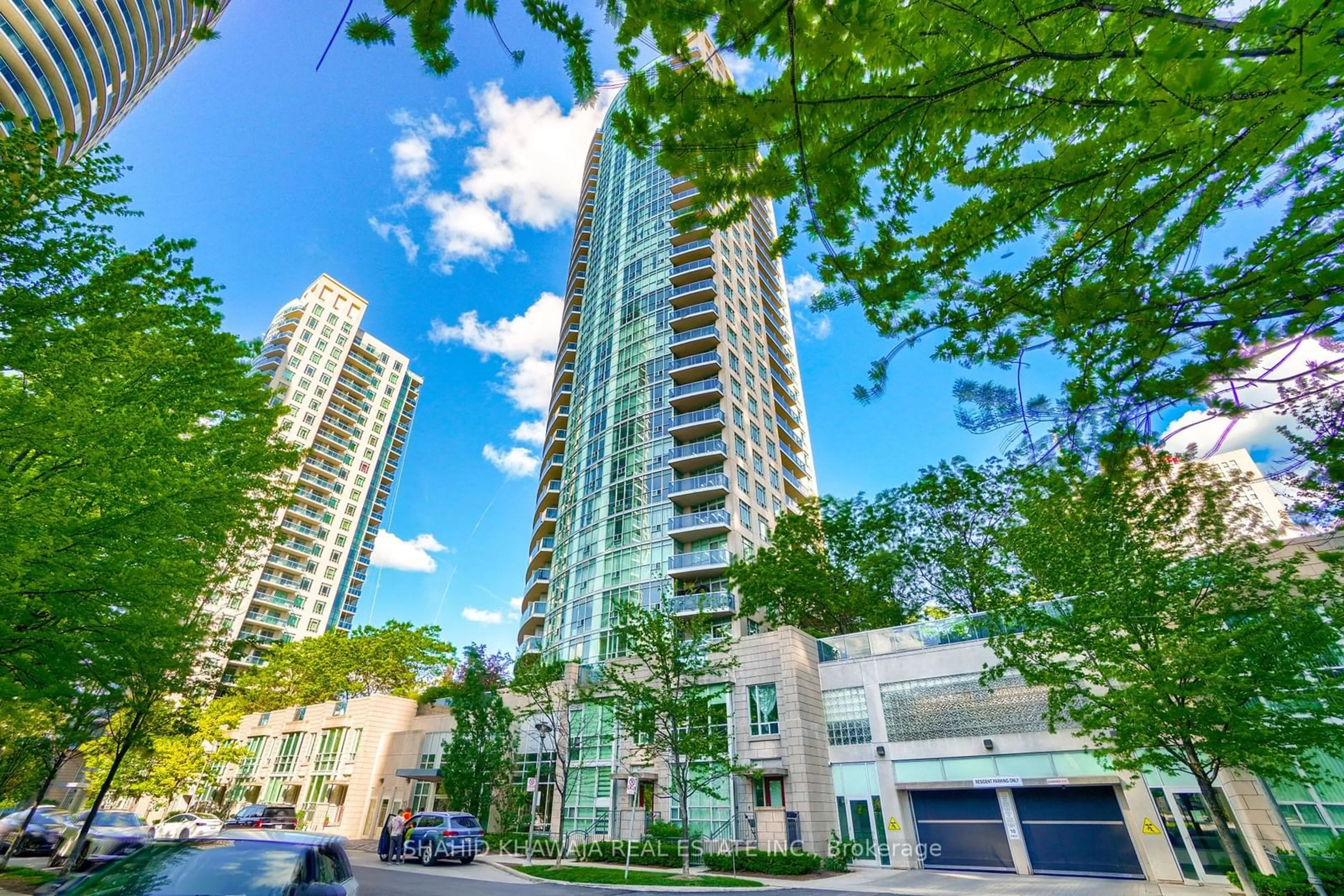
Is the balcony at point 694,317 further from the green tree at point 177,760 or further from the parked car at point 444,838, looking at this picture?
the green tree at point 177,760

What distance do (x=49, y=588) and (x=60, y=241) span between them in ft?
17.2

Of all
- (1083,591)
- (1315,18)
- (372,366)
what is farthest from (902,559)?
(372,366)

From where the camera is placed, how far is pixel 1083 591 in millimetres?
14289

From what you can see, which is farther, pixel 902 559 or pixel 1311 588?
pixel 902 559

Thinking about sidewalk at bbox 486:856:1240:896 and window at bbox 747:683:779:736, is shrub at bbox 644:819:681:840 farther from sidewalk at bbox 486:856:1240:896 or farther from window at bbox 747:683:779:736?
window at bbox 747:683:779:736

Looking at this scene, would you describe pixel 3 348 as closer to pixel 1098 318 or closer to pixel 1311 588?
pixel 1098 318

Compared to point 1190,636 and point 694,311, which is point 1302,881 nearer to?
point 1190,636

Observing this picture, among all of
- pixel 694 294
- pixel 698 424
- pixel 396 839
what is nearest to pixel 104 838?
pixel 396 839

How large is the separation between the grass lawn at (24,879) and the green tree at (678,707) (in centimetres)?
1408

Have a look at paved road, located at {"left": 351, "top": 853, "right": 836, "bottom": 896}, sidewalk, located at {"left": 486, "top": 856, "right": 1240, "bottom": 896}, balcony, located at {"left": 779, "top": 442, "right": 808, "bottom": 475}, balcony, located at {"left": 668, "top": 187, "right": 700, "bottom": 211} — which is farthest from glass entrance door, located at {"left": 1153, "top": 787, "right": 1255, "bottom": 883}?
balcony, located at {"left": 668, "top": 187, "right": 700, "bottom": 211}

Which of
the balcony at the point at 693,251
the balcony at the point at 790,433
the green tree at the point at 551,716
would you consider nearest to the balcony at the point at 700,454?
the balcony at the point at 790,433

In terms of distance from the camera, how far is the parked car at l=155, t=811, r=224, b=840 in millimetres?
22984

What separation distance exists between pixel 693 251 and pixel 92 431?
1609 inches

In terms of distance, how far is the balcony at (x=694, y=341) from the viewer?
40938 millimetres
